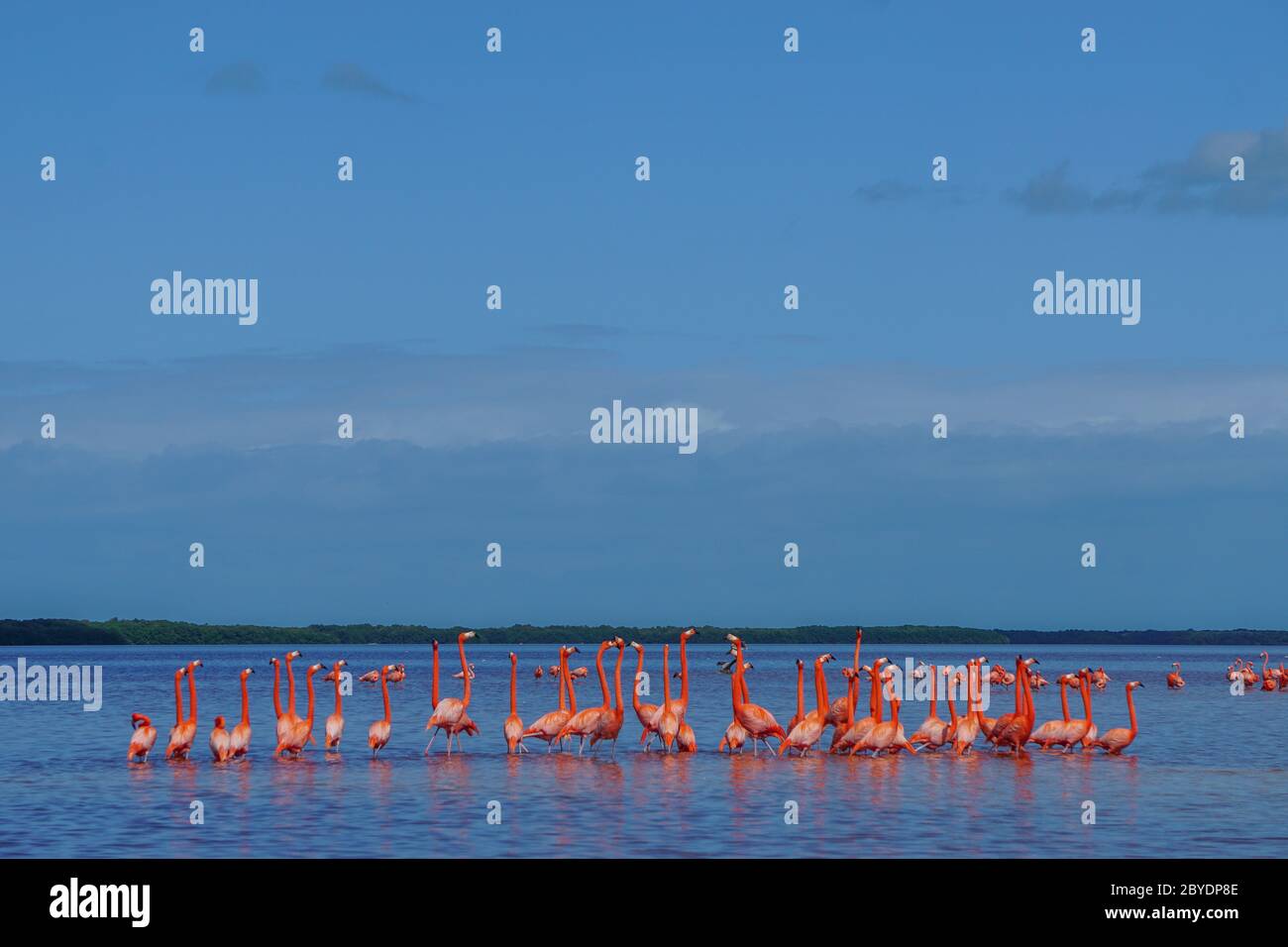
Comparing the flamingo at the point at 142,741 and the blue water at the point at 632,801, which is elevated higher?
the flamingo at the point at 142,741

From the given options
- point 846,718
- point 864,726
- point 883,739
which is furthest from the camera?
point 846,718

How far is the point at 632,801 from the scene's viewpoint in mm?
25625

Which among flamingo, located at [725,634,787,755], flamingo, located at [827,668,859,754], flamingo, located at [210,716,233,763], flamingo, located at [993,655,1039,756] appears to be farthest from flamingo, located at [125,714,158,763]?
flamingo, located at [993,655,1039,756]

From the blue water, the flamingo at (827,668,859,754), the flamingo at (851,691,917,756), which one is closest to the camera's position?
the blue water

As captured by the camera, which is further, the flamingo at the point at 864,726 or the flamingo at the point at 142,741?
the flamingo at the point at 864,726

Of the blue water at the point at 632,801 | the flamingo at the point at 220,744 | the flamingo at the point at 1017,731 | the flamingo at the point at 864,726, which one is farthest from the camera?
the flamingo at the point at 1017,731

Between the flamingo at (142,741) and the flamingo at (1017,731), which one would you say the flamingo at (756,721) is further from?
the flamingo at (142,741)

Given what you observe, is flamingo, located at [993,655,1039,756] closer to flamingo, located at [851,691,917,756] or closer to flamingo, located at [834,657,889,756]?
flamingo, located at [851,691,917,756]

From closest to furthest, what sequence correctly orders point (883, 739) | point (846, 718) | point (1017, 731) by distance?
point (883, 739)
point (1017, 731)
point (846, 718)

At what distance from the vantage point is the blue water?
2133 cm

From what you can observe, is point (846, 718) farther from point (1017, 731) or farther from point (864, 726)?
point (1017, 731)

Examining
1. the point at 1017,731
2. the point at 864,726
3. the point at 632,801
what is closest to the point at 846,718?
the point at 864,726

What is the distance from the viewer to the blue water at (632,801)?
840 inches

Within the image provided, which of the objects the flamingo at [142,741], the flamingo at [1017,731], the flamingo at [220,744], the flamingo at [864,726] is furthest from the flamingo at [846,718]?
the flamingo at [142,741]
